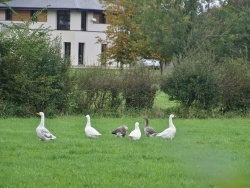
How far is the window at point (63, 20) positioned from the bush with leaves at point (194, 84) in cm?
4314

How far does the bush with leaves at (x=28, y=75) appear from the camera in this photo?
85.1 ft

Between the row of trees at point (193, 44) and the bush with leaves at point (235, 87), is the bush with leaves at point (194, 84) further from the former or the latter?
the bush with leaves at point (235, 87)

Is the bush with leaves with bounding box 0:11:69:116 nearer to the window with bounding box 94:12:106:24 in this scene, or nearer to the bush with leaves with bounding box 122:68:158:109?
the bush with leaves with bounding box 122:68:158:109

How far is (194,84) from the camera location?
27938mm

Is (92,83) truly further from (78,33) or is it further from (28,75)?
(78,33)

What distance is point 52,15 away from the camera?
6938 cm

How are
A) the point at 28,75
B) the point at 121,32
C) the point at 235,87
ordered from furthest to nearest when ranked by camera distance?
1. the point at 121,32
2. the point at 235,87
3. the point at 28,75

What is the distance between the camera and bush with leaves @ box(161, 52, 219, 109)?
2786cm

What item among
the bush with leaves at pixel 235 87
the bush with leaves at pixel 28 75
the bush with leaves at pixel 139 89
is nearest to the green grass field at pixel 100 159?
the bush with leaves at pixel 28 75

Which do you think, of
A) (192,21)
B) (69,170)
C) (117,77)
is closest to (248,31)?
(192,21)

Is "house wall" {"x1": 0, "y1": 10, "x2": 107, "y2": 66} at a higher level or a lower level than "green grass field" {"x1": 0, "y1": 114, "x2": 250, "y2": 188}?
higher

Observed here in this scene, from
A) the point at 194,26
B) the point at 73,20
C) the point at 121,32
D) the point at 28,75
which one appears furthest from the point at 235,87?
the point at 73,20

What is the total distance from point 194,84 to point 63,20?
4418 centimetres

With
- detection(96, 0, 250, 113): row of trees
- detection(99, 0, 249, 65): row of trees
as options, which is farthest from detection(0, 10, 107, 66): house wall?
detection(99, 0, 249, 65): row of trees
